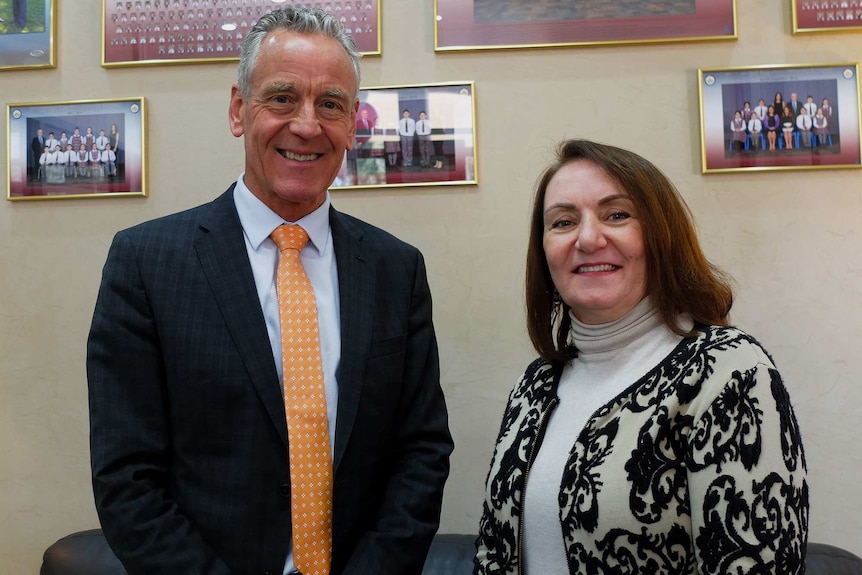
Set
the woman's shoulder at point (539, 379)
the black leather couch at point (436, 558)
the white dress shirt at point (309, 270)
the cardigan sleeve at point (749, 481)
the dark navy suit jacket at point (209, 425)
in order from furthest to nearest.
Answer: the black leather couch at point (436, 558), the woman's shoulder at point (539, 379), the white dress shirt at point (309, 270), the dark navy suit jacket at point (209, 425), the cardigan sleeve at point (749, 481)

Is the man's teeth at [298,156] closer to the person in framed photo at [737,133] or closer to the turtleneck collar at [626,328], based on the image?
the turtleneck collar at [626,328]

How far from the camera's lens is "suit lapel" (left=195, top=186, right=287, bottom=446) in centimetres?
141

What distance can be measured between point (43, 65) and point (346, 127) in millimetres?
1486

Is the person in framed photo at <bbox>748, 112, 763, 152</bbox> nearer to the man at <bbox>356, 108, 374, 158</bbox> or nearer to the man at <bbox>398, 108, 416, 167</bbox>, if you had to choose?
the man at <bbox>398, 108, 416, 167</bbox>

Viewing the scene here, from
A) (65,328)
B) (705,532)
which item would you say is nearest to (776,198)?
(705,532)

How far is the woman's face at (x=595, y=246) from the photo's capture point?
142cm

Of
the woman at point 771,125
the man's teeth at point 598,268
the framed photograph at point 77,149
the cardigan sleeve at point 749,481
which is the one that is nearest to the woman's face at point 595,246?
the man's teeth at point 598,268

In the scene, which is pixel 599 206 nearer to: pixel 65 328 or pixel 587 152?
pixel 587 152

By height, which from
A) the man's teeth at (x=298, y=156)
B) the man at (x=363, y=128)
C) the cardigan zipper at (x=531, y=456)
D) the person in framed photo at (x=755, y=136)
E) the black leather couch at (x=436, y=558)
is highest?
the man at (x=363, y=128)

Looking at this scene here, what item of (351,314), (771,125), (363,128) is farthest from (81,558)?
(771,125)

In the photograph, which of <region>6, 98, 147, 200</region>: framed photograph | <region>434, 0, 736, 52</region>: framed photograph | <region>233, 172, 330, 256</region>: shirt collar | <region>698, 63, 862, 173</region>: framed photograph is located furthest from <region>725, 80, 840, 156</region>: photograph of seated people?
<region>6, 98, 147, 200</region>: framed photograph

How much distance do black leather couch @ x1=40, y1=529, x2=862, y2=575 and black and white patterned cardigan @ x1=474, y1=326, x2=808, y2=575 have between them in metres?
0.72

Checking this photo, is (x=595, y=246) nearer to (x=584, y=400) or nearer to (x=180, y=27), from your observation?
(x=584, y=400)

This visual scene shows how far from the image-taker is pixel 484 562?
5.15 ft
